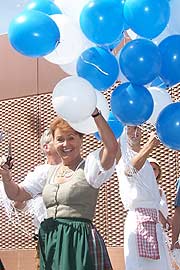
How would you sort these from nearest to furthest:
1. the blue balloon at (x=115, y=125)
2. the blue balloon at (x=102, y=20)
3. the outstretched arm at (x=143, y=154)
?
the blue balloon at (x=102, y=20) → the blue balloon at (x=115, y=125) → the outstretched arm at (x=143, y=154)

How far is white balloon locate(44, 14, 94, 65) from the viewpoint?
2.69 m

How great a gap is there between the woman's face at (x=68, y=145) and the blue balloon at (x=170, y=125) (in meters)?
0.43

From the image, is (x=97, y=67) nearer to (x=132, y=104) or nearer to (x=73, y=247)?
(x=132, y=104)

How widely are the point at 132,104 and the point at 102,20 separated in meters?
0.42

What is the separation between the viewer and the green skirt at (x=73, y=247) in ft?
8.46

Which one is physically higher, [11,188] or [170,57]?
[170,57]

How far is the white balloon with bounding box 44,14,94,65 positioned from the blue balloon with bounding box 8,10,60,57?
12 centimetres

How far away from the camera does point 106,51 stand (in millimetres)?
2721

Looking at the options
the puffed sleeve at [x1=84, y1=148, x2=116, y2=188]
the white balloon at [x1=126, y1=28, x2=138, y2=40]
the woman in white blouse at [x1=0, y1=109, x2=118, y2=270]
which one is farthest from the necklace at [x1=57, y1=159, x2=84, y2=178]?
the white balloon at [x1=126, y1=28, x2=138, y2=40]

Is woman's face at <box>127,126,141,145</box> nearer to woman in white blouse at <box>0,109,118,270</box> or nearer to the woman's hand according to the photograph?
woman in white blouse at <box>0,109,118,270</box>

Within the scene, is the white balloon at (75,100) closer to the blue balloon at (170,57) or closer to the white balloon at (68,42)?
the white balloon at (68,42)

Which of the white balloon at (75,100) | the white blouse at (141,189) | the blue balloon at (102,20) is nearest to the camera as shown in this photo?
the white balloon at (75,100)

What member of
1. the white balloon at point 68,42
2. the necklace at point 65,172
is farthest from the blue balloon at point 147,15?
the necklace at point 65,172

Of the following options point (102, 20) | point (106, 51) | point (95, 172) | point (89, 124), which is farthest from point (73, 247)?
point (102, 20)
